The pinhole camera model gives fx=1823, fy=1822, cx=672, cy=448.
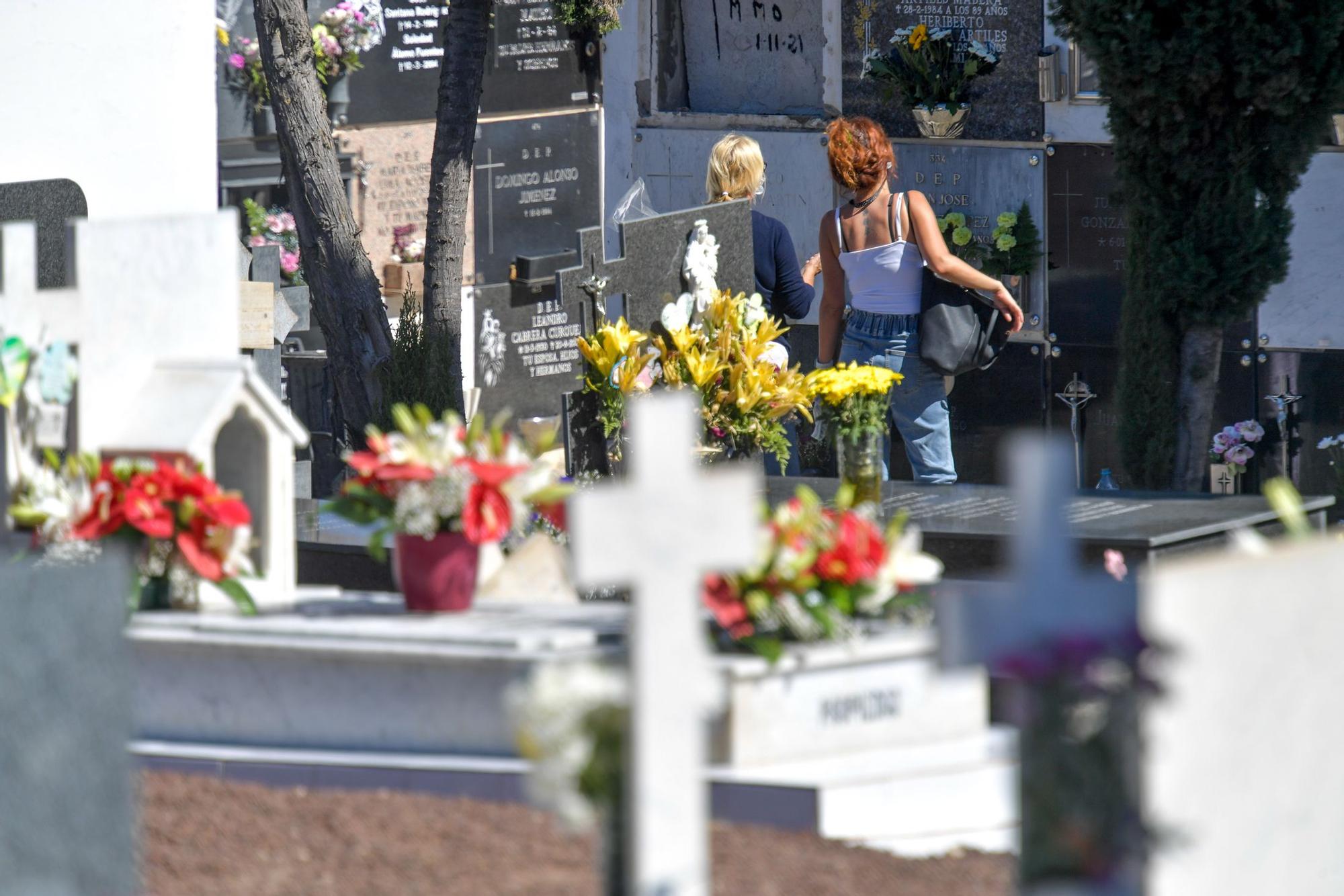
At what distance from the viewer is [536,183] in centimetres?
1113

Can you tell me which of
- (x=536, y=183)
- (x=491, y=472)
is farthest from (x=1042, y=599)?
(x=536, y=183)

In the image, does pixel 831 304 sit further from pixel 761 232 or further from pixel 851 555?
→ pixel 851 555

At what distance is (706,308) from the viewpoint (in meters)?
6.00

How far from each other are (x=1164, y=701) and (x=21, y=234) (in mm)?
2515

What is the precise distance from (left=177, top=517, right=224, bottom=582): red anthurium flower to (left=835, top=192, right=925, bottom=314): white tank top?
3.29m

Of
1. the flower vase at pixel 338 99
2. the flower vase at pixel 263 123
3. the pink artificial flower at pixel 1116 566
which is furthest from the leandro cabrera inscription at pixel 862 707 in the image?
the flower vase at pixel 263 123

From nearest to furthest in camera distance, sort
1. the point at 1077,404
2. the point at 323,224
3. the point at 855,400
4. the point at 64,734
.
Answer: the point at 64,734
the point at 855,400
the point at 323,224
the point at 1077,404

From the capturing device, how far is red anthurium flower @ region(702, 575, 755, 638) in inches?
126

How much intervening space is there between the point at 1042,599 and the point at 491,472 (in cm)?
157

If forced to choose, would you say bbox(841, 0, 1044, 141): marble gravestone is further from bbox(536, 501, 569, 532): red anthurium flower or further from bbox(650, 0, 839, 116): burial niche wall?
bbox(536, 501, 569, 532): red anthurium flower

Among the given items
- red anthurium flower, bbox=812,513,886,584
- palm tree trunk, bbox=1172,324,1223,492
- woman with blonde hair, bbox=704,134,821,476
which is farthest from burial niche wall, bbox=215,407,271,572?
palm tree trunk, bbox=1172,324,1223,492

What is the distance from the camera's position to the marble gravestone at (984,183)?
9.62m

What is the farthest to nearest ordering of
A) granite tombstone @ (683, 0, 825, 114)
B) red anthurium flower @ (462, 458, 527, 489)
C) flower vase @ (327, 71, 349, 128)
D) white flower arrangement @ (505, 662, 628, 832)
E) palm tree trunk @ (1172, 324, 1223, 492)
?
flower vase @ (327, 71, 349, 128) → granite tombstone @ (683, 0, 825, 114) → palm tree trunk @ (1172, 324, 1223, 492) → red anthurium flower @ (462, 458, 527, 489) → white flower arrangement @ (505, 662, 628, 832)

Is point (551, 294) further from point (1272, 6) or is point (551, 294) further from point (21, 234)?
point (21, 234)
